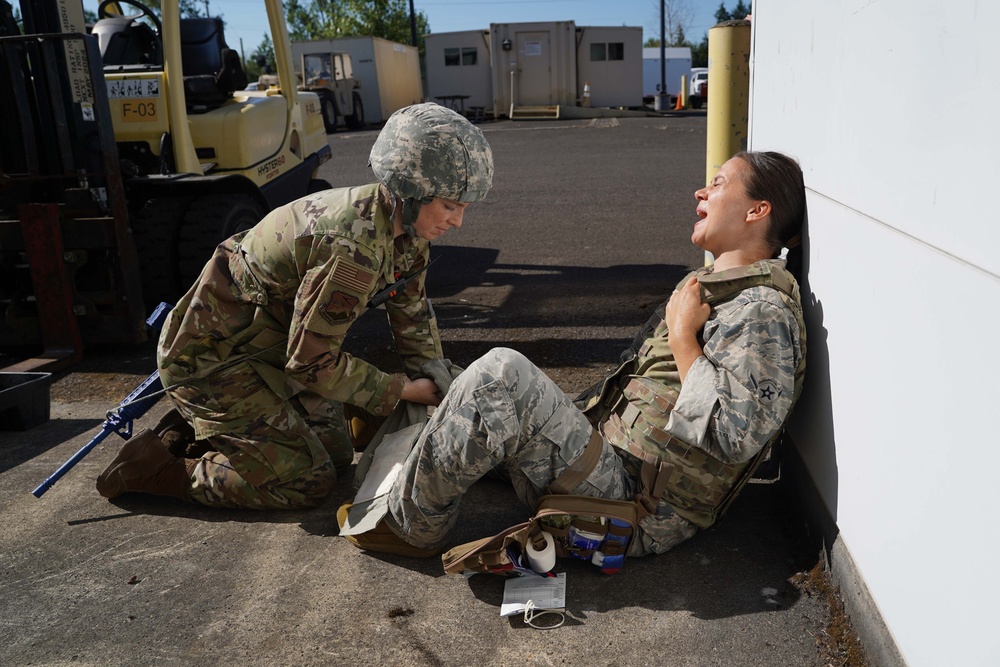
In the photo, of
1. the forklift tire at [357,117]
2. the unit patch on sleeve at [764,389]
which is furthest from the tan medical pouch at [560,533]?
the forklift tire at [357,117]

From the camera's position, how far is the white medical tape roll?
8.12 feet

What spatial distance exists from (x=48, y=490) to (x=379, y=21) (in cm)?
5285

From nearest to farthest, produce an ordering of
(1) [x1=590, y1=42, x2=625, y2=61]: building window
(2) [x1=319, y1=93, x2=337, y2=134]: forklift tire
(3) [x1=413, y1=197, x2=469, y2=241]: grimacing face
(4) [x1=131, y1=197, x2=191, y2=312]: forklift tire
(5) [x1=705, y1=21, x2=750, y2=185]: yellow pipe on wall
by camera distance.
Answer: (3) [x1=413, y1=197, x2=469, y2=241]: grimacing face → (5) [x1=705, y1=21, x2=750, y2=185]: yellow pipe on wall → (4) [x1=131, y1=197, x2=191, y2=312]: forklift tire → (2) [x1=319, y1=93, x2=337, y2=134]: forklift tire → (1) [x1=590, y1=42, x2=625, y2=61]: building window

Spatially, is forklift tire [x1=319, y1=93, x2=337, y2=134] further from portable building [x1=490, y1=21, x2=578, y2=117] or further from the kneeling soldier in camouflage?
the kneeling soldier in camouflage

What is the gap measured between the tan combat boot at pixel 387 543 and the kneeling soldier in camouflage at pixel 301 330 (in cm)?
41

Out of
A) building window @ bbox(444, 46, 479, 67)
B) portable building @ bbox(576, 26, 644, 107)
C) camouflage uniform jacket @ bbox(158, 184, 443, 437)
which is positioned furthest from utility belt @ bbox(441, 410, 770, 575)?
building window @ bbox(444, 46, 479, 67)

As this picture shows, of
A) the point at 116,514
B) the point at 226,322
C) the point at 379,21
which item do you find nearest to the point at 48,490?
the point at 116,514

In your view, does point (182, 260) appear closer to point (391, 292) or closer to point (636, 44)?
point (391, 292)

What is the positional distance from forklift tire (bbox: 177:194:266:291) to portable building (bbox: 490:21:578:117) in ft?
71.1

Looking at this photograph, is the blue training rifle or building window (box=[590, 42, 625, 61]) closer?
the blue training rifle

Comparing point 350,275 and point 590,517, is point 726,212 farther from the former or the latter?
point 350,275

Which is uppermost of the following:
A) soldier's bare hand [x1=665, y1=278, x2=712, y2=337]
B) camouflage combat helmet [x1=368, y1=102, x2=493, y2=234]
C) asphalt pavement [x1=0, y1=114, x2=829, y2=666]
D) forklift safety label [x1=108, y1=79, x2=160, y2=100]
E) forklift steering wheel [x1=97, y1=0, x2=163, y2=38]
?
forklift steering wheel [x1=97, y1=0, x2=163, y2=38]

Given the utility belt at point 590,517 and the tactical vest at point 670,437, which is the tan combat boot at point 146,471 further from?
the tactical vest at point 670,437

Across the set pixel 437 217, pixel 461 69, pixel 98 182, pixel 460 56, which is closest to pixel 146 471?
pixel 437 217
